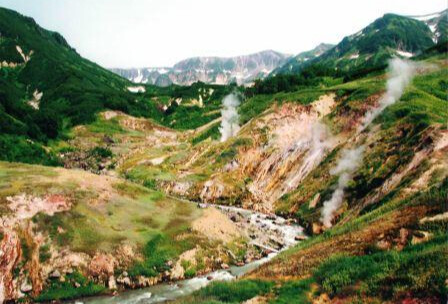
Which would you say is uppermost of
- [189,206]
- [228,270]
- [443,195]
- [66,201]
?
[443,195]

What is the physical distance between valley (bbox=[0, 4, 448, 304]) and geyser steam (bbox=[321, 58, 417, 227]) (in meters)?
0.38

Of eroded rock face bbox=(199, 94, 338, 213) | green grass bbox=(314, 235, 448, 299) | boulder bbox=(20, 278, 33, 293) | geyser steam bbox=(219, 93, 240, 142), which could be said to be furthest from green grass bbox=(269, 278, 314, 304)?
geyser steam bbox=(219, 93, 240, 142)

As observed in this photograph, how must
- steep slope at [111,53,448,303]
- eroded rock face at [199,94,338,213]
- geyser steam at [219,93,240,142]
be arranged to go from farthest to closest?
geyser steam at [219,93,240,142]
eroded rock face at [199,94,338,213]
steep slope at [111,53,448,303]

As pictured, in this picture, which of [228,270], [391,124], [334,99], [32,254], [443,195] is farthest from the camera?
[334,99]

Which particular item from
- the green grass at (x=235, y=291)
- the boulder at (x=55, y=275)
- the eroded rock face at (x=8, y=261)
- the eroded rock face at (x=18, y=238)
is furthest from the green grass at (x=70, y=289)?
the green grass at (x=235, y=291)

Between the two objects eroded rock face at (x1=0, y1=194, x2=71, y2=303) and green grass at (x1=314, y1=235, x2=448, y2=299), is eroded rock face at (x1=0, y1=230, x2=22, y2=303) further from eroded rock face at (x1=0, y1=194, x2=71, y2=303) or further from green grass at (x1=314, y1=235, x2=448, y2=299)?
green grass at (x1=314, y1=235, x2=448, y2=299)

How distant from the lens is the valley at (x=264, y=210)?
2589 cm

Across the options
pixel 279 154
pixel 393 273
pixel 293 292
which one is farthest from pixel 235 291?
pixel 279 154

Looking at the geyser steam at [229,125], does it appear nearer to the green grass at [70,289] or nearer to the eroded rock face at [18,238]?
the eroded rock face at [18,238]

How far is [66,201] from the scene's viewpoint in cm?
5569

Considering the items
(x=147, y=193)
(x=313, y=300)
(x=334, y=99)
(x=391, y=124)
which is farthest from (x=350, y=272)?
(x=334, y=99)

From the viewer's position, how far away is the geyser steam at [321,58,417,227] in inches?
2717

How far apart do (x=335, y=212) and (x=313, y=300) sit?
46.1 meters

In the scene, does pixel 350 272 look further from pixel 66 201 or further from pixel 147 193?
pixel 147 193
